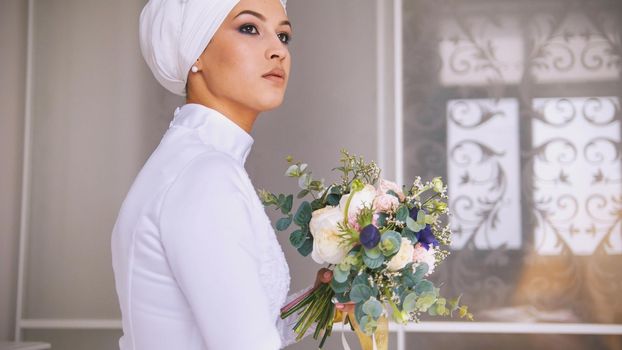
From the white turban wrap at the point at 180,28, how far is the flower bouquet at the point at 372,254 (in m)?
0.42

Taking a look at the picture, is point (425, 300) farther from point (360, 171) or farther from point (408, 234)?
point (360, 171)

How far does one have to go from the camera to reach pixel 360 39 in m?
3.37

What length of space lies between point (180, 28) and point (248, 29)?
15cm

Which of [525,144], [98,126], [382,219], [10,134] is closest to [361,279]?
[382,219]

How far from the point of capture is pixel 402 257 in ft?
4.57

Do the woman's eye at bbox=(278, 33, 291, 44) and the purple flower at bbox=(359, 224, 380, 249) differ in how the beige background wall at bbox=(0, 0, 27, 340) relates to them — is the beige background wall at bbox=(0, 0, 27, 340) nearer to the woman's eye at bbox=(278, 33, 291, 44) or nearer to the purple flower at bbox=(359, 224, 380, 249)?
the woman's eye at bbox=(278, 33, 291, 44)

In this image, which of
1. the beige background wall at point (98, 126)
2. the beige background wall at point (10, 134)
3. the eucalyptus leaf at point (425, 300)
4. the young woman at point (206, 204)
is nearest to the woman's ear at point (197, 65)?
the young woman at point (206, 204)

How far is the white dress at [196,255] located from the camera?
113 centimetres

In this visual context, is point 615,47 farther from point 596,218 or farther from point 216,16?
point 216,16

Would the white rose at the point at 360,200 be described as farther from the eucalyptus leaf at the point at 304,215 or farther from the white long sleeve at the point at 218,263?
the white long sleeve at the point at 218,263

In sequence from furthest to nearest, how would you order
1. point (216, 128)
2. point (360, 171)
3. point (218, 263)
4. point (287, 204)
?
point (287, 204) → point (360, 171) → point (216, 128) → point (218, 263)

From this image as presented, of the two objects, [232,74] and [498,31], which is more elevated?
[498,31]

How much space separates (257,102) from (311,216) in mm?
296

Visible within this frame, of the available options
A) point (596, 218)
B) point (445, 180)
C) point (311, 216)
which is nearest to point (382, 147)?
point (445, 180)
